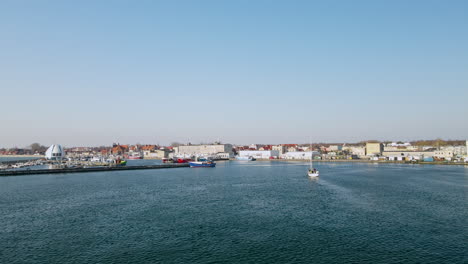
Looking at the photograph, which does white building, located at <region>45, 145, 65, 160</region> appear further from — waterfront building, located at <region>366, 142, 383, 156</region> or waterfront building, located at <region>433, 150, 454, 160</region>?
waterfront building, located at <region>433, 150, 454, 160</region>

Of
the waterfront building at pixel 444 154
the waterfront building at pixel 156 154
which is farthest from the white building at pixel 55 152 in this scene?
the waterfront building at pixel 444 154

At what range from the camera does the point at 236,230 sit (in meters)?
19.4

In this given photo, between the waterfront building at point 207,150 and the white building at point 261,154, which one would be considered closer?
the white building at point 261,154

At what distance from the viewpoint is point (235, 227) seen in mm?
20078

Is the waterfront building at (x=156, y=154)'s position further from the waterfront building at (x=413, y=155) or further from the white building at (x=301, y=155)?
the waterfront building at (x=413, y=155)

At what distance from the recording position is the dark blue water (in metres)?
15.3

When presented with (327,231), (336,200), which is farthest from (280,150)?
(327,231)

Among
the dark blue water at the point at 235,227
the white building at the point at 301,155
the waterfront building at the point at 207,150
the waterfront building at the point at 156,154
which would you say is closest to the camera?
the dark blue water at the point at 235,227

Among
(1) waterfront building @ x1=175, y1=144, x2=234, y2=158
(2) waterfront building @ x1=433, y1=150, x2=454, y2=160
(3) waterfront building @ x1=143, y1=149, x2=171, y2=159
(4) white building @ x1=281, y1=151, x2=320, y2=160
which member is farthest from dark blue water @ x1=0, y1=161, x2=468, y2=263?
(3) waterfront building @ x1=143, y1=149, x2=171, y2=159

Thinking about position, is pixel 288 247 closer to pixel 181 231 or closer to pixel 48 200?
pixel 181 231

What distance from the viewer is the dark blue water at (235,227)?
50.3 feet

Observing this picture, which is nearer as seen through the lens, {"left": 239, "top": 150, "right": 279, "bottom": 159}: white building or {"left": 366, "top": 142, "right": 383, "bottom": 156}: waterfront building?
{"left": 366, "top": 142, "right": 383, "bottom": 156}: waterfront building

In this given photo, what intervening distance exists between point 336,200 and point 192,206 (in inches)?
499

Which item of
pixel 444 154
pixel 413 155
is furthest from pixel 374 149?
pixel 444 154
